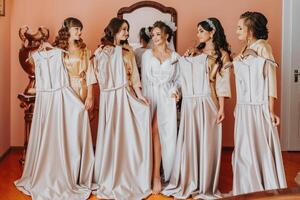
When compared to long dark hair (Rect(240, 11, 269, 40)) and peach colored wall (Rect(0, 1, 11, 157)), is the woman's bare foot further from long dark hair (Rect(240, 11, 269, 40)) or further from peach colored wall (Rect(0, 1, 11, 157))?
peach colored wall (Rect(0, 1, 11, 157))

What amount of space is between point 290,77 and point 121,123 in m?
2.38

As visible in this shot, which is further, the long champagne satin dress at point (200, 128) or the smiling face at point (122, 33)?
the smiling face at point (122, 33)

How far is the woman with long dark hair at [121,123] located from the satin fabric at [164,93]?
0.12 m

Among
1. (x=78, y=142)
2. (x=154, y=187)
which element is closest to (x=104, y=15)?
(x=78, y=142)

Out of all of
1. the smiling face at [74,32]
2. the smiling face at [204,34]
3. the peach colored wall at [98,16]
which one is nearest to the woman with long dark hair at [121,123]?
the smiling face at [74,32]

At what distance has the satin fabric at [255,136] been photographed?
3273 millimetres

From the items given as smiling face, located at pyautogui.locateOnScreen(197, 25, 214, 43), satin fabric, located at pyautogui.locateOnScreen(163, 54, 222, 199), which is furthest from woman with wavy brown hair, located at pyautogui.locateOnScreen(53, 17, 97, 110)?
smiling face, located at pyautogui.locateOnScreen(197, 25, 214, 43)

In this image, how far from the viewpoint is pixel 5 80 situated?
15.8 ft

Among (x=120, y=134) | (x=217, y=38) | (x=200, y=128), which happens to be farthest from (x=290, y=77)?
(x=120, y=134)

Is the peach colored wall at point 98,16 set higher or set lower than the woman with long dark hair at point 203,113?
higher

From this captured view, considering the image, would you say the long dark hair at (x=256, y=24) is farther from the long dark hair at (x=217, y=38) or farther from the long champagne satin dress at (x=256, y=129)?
the long dark hair at (x=217, y=38)

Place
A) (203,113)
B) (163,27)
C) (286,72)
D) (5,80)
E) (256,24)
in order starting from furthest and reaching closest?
(286,72) < (5,80) < (163,27) < (203,113) < (256,24)

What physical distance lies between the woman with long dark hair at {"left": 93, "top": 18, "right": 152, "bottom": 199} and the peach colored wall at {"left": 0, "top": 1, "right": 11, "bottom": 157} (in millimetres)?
1446

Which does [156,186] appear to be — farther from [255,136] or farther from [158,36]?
[158,36]
